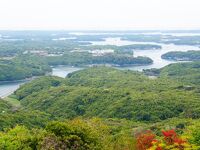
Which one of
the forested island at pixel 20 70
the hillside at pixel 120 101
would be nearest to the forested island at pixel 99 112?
the hillside at pixel 120 101

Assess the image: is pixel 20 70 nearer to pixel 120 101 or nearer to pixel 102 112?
pixel 120 101

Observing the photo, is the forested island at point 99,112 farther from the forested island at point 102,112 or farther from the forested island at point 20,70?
the forested island at point 20,70

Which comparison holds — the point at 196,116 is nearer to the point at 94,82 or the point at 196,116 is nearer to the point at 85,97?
the point at 85,97

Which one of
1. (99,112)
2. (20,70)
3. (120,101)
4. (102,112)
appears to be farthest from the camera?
(20,70)

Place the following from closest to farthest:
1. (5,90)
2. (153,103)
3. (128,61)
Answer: (153,103) → (5,90) → (128,61)

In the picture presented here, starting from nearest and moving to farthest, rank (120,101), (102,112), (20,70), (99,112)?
(102,112)
(99,112)
(120,101)
(20,70)

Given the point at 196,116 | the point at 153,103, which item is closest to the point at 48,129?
the point at 196,116

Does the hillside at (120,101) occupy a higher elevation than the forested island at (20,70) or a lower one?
higher

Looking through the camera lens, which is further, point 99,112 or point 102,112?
point 99,112

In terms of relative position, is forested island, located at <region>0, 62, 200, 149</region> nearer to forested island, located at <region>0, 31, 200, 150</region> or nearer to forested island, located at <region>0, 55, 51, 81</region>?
forested island, located at <region>0, 31, 200, 150</region>

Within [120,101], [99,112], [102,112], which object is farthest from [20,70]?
[102,112]

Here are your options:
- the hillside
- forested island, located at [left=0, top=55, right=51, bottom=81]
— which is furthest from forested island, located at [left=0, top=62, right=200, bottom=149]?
forested island, located at [left=0, top=55, right=51, bottom=81]
